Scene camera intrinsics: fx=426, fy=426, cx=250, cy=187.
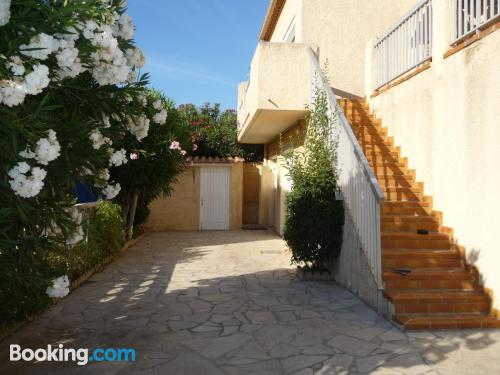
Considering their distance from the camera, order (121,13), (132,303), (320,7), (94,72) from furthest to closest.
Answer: (320,7)
(132,303)
(121,13)
(94,72)

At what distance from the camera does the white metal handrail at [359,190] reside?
18.3 ft

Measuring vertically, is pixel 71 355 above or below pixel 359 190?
below

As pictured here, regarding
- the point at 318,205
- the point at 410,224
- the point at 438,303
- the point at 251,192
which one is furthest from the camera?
the point at 251,192

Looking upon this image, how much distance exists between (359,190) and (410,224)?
1.16 metres

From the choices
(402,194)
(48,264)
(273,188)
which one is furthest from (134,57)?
(273,188)

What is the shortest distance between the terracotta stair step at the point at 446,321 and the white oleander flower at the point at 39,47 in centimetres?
456

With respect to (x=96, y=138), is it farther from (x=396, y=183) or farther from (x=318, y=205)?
(x=396, y=183)

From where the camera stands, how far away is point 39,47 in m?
2.74

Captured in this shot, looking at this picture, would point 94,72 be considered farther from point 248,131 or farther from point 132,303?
point 248,131

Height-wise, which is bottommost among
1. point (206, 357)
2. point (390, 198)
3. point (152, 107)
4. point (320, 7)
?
point (206, 357)

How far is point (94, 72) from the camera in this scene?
3.23 meters

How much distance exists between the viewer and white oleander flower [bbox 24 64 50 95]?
2.62 meters

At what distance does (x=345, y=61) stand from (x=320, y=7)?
143 cm

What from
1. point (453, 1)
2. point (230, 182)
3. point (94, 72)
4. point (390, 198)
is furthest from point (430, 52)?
point (230, 182)
